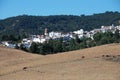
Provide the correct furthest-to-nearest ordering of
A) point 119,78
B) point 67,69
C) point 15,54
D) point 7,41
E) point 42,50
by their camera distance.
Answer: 1. point 7,41
2. point 42,50
3. point 15,54
4. point 67,69
5. point 119,78

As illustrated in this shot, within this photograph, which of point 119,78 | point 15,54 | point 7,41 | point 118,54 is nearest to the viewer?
point 119,78

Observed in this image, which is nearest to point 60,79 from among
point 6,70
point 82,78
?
point 82,78

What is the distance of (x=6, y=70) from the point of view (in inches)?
965

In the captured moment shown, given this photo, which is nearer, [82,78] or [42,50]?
[82,78]

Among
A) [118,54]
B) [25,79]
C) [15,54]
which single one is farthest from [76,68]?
[15,54]

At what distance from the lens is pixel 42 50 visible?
70688 millimetres

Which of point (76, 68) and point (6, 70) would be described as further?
point (6, 70)

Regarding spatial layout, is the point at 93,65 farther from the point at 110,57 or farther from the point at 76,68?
the point at 110,57

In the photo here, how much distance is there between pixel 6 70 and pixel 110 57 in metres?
6.44

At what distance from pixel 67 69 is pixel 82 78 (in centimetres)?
384

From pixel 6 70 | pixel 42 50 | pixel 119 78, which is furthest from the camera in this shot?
pixel 42 50

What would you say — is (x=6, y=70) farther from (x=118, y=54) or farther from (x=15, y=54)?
(x=15, y=54)

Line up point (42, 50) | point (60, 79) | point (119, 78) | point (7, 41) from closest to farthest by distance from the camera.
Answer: point (119, 78), point (60, 79), point (42, 50), point (7, 41)

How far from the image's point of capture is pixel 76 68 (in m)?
21.4
